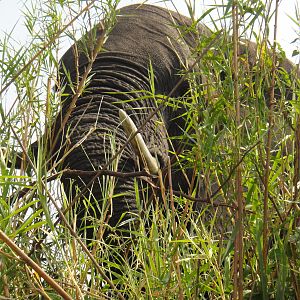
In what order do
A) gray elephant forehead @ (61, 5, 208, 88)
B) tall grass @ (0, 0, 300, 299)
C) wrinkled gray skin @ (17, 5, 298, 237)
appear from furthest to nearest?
gray elephant forehead @ (61, 5, 208, 88), wrinkled gray skin @ (17, 5, 298, 237), tall grass @ (0, 0, 300, 299)

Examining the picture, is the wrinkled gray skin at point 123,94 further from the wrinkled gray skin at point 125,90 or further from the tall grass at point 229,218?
the tall grass at point 229,218

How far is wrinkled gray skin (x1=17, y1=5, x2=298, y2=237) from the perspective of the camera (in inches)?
142

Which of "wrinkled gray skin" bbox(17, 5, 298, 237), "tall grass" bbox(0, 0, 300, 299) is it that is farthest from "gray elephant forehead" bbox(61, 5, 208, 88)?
"tall grass" bbox(0, 0, 300, 299)

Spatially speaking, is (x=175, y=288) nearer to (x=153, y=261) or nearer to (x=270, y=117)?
(x=153, y=261)

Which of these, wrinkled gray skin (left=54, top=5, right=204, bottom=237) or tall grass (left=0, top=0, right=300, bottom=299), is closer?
tall grass (left=0, top=0, right=300, bottom=299)

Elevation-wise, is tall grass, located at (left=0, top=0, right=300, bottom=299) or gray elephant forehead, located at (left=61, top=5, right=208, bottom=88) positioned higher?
gray elephant forehead, located at (left=61, top=5, right=208, bottom=88)

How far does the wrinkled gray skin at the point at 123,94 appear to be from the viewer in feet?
11.8

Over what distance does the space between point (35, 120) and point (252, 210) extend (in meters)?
0.59

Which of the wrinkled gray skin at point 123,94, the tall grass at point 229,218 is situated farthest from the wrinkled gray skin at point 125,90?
the tall grass at point 229,218

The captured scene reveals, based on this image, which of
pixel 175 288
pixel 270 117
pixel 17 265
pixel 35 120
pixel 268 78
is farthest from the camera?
pixel 35 120

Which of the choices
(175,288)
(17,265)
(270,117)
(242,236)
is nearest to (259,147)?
(270,117)

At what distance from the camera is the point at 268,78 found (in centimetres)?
219

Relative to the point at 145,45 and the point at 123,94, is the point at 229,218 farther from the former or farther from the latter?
the point at 145,45

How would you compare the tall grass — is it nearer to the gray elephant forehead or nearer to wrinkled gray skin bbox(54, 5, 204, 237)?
wrinkled gray skin bbox(54, 5, 204, 237)
